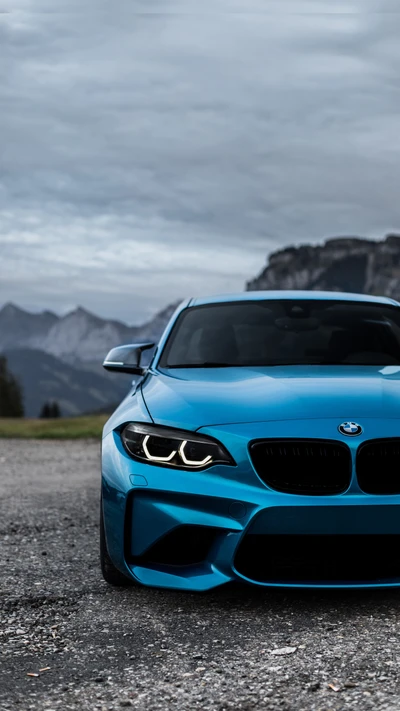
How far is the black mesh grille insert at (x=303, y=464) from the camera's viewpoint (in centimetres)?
324

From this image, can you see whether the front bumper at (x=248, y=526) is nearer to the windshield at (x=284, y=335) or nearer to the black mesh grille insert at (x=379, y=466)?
the black mesh grille insert at (x=379, y=466)

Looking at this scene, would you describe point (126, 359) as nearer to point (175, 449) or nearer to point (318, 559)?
point (175, 449)

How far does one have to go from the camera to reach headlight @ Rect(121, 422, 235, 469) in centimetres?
333

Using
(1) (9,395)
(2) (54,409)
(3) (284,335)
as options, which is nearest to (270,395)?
(3) (284,335)

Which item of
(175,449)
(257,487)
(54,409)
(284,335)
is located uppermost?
(284,335)

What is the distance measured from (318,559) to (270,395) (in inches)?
29.4

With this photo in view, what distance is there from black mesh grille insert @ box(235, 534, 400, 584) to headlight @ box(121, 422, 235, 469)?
36 centimetres

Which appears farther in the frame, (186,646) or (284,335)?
(284,335)

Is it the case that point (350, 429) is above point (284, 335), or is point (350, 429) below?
below

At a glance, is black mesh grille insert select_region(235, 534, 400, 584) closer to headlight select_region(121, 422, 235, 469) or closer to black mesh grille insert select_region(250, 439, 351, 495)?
black mesh grille insert select_region(250, 439, 351, 495)

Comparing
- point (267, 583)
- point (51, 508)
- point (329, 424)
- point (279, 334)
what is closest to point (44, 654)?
point (267, 583)

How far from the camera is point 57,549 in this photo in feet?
16.4

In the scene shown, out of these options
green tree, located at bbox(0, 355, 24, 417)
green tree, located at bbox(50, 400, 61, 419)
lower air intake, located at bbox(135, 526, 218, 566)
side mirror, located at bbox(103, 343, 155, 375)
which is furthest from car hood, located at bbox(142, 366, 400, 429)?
green tree, located at bbox(50, 400, 61, 419)

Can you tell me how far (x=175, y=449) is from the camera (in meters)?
3.40
